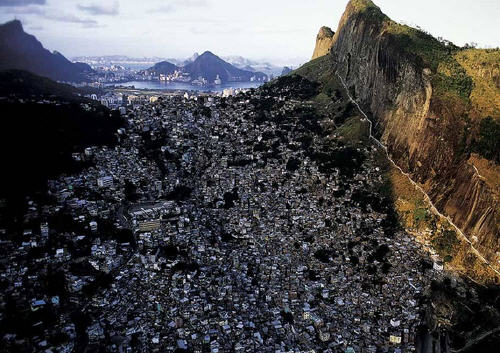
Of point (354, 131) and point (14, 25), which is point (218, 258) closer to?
point (354, 131)

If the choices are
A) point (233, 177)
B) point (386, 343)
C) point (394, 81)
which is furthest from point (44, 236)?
point (394, 81)

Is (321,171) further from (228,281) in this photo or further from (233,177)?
Answer: (228,281)

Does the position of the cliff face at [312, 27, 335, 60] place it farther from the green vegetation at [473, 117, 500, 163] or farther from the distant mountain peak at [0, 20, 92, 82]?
the distant mountain peak at [0, 20, 92, 82]

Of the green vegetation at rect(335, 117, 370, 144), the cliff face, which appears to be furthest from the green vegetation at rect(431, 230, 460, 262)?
the cliff face

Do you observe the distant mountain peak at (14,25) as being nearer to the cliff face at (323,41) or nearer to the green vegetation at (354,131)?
the cliff face at (323,41)

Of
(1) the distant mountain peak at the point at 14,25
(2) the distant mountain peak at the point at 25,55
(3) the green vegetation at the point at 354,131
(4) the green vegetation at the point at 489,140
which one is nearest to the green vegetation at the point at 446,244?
(4) the green vegetation at the point at 489,140
